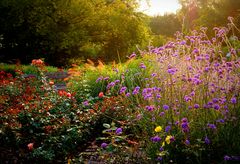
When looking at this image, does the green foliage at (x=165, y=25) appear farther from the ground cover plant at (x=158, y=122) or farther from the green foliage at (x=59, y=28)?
the ground cover plant at (x=158, y=122)

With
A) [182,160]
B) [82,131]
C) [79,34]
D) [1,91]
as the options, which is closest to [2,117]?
[82,131]

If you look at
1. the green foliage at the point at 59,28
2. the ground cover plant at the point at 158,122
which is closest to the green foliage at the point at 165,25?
the green foliage at the point at 59,28

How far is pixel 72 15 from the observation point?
15188 mm

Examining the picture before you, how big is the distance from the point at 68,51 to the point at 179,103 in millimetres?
12468

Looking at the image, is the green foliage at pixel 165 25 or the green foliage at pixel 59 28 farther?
the green foliage at pixel 165 25

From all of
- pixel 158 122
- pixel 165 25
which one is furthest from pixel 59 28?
pixel 165 25

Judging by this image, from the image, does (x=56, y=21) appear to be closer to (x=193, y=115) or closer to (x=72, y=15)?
(x=72, y=15)

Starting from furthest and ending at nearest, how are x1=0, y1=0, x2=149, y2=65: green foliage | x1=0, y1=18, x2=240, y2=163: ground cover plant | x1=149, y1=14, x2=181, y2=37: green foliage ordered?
x1=149, y1=14, x2=181, y2=37: green foliage → x1=0, y1=0, x2=149, y2=65: green foliage → x1=0, y1=18, x2=240, y2=163: ground cover plant

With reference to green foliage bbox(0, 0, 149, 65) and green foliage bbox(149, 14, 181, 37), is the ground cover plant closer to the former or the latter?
green foliage bbox(0, 0, 149, 65)

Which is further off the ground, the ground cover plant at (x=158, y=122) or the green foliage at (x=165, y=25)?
the green foliage at (x=165, y=25)

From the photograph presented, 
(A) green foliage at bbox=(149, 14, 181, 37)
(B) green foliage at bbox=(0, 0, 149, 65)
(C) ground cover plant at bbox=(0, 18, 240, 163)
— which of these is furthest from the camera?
(A) green foliage at bbox=(149, 14, 181, 37)

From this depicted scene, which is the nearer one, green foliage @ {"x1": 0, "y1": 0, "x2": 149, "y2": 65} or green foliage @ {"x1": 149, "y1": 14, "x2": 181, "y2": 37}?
green foliage @ {"x1": 0, "y1": 0, "x2": 149, "y2": 65}

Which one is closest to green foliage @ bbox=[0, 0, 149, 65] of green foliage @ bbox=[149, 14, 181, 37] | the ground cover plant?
the ground cover plant

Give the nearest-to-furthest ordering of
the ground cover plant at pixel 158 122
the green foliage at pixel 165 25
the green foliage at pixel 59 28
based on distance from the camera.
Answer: the ground cover plant at pixel 158 122, the green foliage at pixel 59 28, the green foliage at pixel 165 25
